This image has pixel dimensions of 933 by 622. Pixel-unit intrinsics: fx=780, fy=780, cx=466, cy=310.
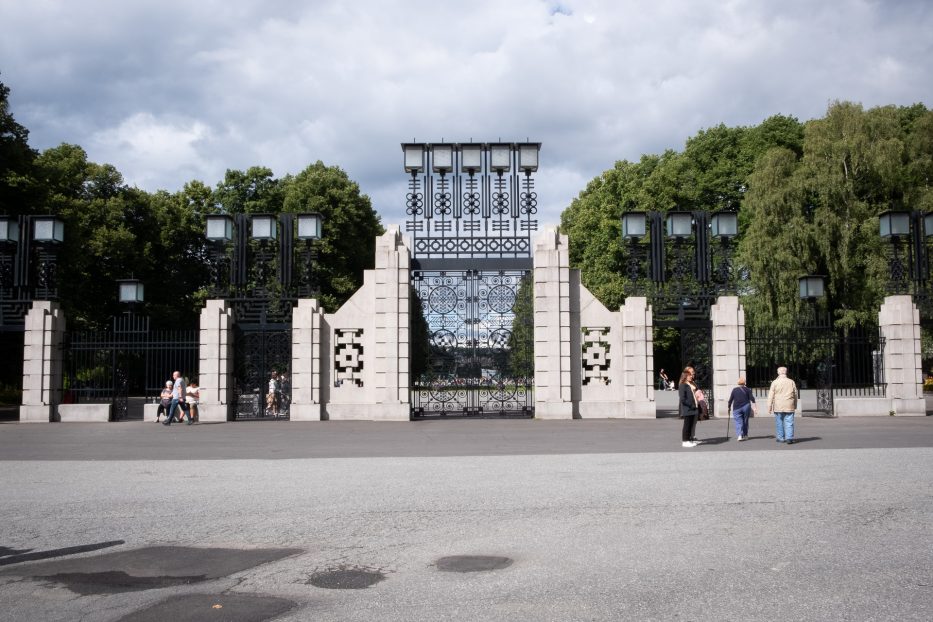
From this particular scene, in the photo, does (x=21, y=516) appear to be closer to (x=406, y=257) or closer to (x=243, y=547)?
(x=243, y=547)

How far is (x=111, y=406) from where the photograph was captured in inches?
921

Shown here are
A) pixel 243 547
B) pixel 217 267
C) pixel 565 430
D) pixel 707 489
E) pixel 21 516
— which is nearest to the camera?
pixel 243 547

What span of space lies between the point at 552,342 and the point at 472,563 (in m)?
16.1

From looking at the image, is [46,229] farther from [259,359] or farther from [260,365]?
[260,365]

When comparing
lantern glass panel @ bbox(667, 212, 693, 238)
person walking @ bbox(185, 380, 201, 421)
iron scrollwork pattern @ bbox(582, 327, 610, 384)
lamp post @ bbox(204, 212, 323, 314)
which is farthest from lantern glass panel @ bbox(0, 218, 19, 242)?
lantern glass panel @ bbox(667, 212, 693, 238)

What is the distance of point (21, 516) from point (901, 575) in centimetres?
839

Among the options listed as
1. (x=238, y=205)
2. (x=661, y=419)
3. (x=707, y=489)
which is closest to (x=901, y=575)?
(x=707, y=489)

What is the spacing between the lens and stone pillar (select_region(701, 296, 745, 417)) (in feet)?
73.9

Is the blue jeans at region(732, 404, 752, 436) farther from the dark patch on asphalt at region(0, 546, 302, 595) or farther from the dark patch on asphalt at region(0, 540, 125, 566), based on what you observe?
the dark patch on asphalt at region(0, 540, 125, 566)

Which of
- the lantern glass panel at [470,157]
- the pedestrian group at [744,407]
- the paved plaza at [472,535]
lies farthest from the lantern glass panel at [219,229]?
the pedestrian group at [744,407]

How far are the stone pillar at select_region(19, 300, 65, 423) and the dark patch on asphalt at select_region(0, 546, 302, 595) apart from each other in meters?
19.0

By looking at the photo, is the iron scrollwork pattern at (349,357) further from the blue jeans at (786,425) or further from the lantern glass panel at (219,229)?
the blue jeans at (786,425)

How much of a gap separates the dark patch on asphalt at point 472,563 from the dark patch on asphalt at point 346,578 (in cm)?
55

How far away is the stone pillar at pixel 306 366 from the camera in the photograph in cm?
2252
